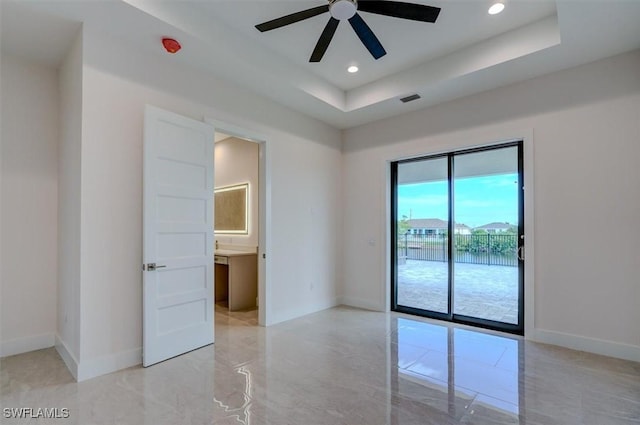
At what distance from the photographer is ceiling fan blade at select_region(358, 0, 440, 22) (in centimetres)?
232

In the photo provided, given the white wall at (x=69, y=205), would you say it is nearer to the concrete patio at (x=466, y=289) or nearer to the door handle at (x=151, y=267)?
the door handle at (x=151, y=267)

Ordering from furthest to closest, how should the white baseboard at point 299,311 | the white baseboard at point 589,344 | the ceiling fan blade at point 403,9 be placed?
the white baseboard at point 299,311, the white baseboard at point 589,344, the ceiling fan blade at point 403,9

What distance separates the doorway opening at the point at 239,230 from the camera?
15.4 feet

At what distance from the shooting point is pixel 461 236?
14.5ft

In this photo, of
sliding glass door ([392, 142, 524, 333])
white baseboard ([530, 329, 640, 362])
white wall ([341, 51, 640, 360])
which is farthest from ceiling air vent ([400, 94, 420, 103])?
white baseboard ([530, 329, 640, 362])

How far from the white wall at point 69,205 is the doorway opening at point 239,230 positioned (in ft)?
5.72

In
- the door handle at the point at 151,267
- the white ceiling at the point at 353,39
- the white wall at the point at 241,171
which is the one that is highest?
the white ceiling at the point at 353,39

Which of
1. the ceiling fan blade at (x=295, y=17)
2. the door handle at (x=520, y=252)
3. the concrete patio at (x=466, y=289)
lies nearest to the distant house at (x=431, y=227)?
the concrete patio at (x=466, y=289)

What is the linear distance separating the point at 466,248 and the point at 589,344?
161 cm

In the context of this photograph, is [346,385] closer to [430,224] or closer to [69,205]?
[430,224]

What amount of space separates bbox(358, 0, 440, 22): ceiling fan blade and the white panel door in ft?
6.72

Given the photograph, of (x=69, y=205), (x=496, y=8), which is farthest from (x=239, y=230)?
(x=496, y=8)

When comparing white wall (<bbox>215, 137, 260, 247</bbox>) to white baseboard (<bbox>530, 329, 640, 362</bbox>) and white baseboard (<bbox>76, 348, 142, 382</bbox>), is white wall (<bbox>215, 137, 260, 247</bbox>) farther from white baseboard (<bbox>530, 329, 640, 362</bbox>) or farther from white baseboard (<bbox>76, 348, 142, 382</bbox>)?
white baseboard (<bbox>530, 329, 640, 362</bbox>)

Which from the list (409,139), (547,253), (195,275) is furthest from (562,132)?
(195,275)
